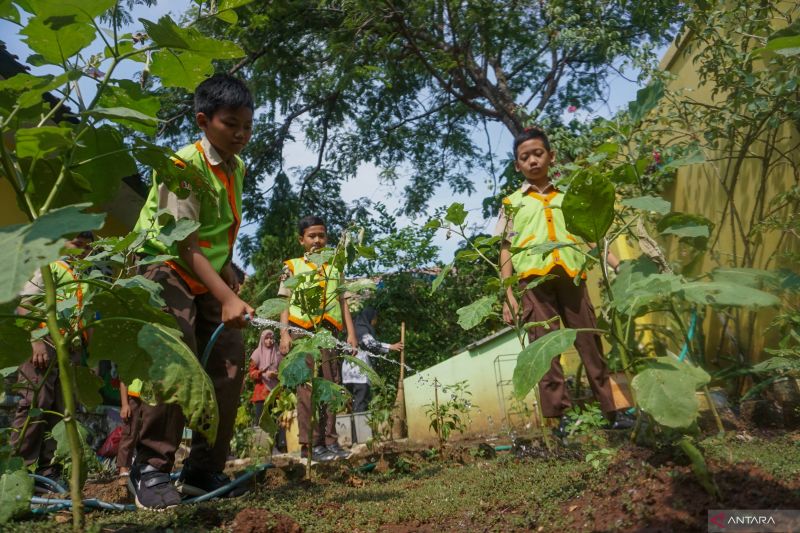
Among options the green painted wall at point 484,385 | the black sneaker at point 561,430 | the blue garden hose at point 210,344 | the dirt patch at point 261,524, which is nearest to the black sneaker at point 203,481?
the blue garden hose at point 210,344

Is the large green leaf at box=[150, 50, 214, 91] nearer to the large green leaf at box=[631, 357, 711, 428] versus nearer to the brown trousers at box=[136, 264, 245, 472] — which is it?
the brown trousers at box=[136, 264, 245, 472]

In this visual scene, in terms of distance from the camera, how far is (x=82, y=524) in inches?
60.8

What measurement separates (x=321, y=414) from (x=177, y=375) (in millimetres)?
3332

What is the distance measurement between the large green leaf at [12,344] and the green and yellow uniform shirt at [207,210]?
1051 mm

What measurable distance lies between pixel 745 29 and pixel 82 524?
14.3 ft

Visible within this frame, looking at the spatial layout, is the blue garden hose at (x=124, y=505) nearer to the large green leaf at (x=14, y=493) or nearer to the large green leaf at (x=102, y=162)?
the large green leaf at (x=14, y=493)

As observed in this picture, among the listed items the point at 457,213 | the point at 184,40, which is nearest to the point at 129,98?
the point at 184,40

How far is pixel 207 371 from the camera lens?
2.99 meters

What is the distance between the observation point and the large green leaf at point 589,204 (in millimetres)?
1688

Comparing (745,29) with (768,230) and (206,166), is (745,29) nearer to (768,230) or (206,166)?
(768,230)

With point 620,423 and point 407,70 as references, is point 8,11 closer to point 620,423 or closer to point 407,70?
point 620,423

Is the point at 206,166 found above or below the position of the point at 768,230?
above

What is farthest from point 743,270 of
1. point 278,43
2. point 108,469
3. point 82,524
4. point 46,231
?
point 278,43

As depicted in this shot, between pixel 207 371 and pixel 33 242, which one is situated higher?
pixel 33 242
